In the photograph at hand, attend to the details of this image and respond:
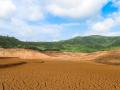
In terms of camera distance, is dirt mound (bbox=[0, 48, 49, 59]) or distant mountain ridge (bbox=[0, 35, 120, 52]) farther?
distant mountain ridge (bbox=[0, 35, 120, 52])

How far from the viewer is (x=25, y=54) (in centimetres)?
5016

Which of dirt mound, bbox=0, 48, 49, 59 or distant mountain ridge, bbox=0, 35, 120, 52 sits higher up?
distant mountain ridge, bbox=0, 35, 120, 52

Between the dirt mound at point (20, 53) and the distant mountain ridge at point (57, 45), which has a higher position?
the distant mountain ridge at point (57, 45)

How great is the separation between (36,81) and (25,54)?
34813mm

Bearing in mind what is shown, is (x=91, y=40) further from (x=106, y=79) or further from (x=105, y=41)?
(x=106, y=79)

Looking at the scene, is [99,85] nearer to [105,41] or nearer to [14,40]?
[14,40]

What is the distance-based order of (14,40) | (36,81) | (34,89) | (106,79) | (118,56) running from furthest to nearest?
(14,40), (118,56), (106,79), (36,81), (34,89)

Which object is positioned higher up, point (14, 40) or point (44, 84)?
point (14, 40)

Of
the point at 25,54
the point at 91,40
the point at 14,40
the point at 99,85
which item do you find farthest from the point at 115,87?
the point at 91,40

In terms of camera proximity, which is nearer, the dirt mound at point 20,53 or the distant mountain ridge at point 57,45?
the dirt mound at point 20,53

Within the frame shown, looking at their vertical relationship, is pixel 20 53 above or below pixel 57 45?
below

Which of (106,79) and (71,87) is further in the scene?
(106,79)

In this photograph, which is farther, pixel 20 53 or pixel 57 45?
pixel 57 45

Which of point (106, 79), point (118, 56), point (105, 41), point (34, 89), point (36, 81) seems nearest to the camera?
point (34, 89)
